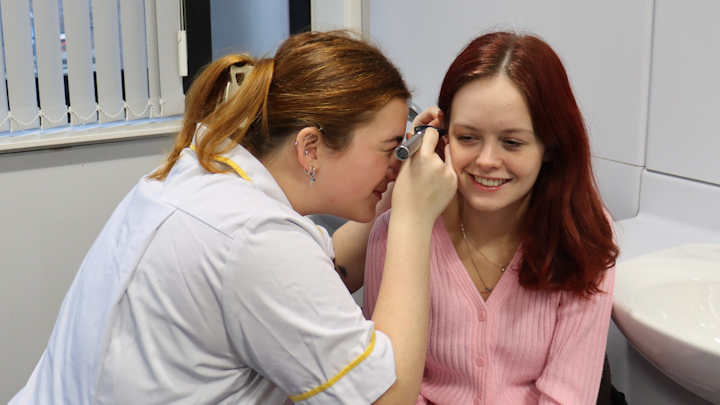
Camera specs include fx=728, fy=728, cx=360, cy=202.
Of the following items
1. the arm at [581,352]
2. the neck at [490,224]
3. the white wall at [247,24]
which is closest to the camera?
the arm at [581,352]

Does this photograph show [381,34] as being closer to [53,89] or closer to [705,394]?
[53,89]

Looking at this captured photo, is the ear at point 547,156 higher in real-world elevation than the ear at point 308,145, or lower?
lower

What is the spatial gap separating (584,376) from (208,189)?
2.09 feet

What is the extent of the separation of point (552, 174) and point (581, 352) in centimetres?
28

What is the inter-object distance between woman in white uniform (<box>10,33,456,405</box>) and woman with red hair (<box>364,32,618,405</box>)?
89 millimetres

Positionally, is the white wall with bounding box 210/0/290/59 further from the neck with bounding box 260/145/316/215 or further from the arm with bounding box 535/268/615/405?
the arm with bounding box 535/268/615/405

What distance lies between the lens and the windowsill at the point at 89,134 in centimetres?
195

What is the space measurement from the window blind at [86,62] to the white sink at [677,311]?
151 cm

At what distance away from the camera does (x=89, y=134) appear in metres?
2.05

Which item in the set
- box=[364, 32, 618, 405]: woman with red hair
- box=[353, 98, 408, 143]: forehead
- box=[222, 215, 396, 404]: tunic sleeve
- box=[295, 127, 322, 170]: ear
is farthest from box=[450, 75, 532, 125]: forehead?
box=[222, 215, 396, 404]: tunic sleeve

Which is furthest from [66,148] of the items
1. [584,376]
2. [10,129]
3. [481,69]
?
[584,376]

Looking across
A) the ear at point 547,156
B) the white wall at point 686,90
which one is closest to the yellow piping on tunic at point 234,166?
the ear at point 547,156

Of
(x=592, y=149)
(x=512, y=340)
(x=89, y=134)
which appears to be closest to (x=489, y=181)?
(x=512, y=340)

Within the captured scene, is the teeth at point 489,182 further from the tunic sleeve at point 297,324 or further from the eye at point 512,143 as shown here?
the tunic sleeve at point 297,324
